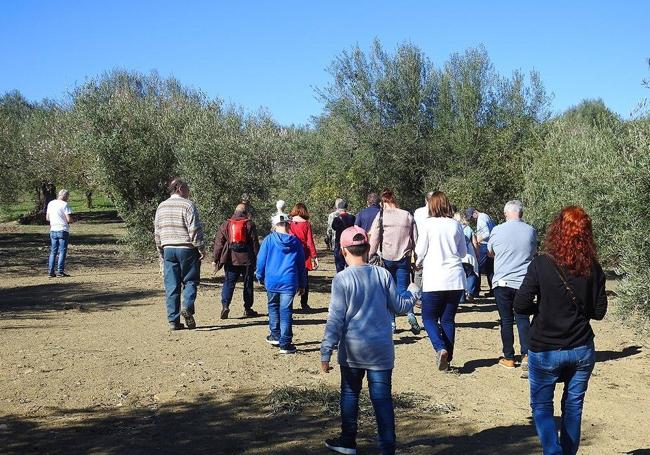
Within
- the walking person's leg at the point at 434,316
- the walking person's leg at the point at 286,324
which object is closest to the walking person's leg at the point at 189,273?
the walking person's leg at the point at 286,324

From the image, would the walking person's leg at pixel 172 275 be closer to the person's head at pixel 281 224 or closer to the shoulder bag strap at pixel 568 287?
the person's head at pixel 281 224

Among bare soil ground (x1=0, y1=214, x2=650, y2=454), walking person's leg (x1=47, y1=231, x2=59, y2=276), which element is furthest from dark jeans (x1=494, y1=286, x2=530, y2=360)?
walking person's leg (x1=47, y1=231, x2=59, y2=276)

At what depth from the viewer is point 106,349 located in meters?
8.29

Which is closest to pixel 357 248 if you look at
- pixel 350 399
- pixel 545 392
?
pixel 350 399

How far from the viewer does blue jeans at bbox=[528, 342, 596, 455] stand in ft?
14.6

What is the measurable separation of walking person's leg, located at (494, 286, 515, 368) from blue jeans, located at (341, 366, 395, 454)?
3.30 meters

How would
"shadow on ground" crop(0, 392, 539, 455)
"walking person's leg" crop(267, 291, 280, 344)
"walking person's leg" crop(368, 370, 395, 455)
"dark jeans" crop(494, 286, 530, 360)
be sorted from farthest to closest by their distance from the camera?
1. "walking person's leg" crop(267, 291, 280, 344)
2. "dark jeans" crop(494, 286, 530, 360)
3. "shadow on ground" crop(0, 392, 539, 455)
4. "walking person's leg" crop(368, 370, 395, 455)

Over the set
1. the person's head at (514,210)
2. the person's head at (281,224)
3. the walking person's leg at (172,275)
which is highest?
the person's head at (514,210)

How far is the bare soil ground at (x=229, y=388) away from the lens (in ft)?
17.6

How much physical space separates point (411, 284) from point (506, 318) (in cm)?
276

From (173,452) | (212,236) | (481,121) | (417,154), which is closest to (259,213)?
(212,236)

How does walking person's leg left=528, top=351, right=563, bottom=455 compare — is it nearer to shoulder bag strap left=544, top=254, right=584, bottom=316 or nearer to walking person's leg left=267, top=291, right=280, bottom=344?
shoulder bag strap left=544, top=254, right=584, bottom=316

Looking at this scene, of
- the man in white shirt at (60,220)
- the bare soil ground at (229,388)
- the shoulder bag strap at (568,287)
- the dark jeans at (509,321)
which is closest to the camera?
the shoulder bag strap at (568,287)

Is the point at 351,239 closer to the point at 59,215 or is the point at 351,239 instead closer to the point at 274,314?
the point at 274,314
